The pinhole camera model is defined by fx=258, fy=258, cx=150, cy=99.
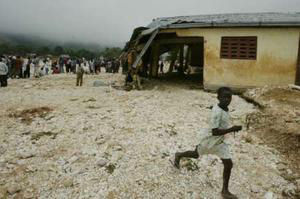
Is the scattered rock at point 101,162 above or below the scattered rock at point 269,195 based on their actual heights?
above

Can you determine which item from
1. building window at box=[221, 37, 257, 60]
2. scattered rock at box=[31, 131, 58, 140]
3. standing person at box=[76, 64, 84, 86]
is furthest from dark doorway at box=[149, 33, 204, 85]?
scattered rock at box=[31, 131, 58, 140]

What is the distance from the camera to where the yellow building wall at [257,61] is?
9508 millimetres

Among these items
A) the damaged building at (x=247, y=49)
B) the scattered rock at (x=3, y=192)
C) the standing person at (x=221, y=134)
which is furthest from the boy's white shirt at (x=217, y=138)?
the damaged building at (x=247, y=49)

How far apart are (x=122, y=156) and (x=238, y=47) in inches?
289

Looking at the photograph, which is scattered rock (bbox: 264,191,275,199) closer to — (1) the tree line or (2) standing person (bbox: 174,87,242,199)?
(2) standing person (bbox: 174,87,242,199)

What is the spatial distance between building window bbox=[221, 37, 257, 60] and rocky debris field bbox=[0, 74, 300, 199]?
2969mm

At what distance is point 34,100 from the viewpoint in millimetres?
8758

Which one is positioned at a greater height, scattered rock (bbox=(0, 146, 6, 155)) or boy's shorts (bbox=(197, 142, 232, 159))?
boy's shorts (bbox=(197, 142, 232, 159))

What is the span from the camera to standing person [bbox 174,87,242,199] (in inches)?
125

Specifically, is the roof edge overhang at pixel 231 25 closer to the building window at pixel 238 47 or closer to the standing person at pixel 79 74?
the building window at pixel 238 47

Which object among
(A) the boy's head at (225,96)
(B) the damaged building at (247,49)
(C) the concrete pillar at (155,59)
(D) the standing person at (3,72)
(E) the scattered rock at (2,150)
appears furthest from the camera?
(C) the concrete pillar at (155,59)

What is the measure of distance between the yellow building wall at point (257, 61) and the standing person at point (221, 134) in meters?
7.16

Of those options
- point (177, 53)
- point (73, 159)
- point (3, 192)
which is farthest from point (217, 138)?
point (177, 53)

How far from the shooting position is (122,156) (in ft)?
15.0
